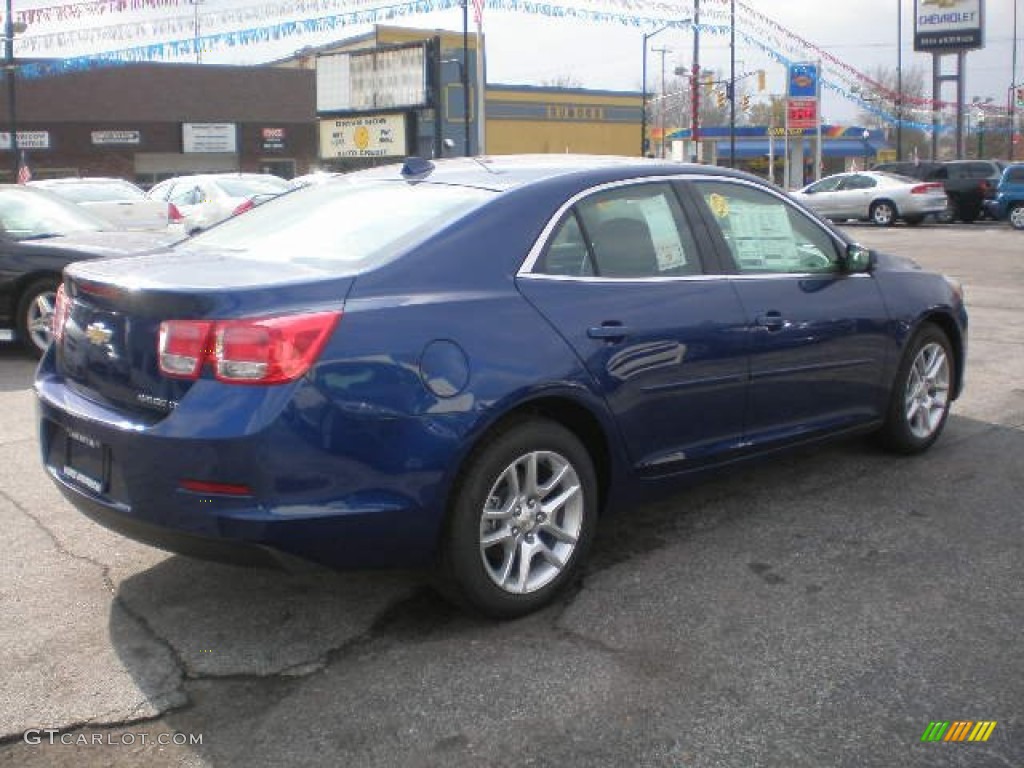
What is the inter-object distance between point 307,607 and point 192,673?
23.8 inches

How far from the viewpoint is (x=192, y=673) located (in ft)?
11.6

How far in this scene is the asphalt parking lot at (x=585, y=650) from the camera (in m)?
3.11

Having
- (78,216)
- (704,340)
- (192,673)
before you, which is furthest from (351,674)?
(78,216)

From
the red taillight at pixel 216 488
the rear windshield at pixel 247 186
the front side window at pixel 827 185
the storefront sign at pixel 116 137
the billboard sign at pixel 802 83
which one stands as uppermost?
the billboard sign at pixel 802 83

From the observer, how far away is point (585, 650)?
12.1ft

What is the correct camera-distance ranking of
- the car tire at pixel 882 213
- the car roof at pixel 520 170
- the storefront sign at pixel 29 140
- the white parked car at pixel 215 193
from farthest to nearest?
the storefront sign at pixel 29 140 → the car tire at pixel 882 213 → the white parked car at pixel 215 193 → the car roof at pixel 520 170

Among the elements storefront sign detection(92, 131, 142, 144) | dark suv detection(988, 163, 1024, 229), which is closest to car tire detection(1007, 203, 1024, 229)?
dark suv detection(988, 163, 1024, 229)

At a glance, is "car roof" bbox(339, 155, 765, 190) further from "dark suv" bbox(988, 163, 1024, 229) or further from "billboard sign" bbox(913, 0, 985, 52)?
"billboard sign" bbox(913, 0, 985, 52)

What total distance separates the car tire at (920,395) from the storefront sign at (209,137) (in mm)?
49979

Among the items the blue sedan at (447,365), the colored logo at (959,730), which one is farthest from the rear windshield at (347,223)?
the colored logo at (959,730)

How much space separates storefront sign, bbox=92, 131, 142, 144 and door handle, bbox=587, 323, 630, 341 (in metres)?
50.4

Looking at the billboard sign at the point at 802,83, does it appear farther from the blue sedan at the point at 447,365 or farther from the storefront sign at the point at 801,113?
the blue sedan at the point at 447,365

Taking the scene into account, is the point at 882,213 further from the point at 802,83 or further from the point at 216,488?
the point at 216,488

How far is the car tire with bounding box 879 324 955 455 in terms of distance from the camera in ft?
18.8
